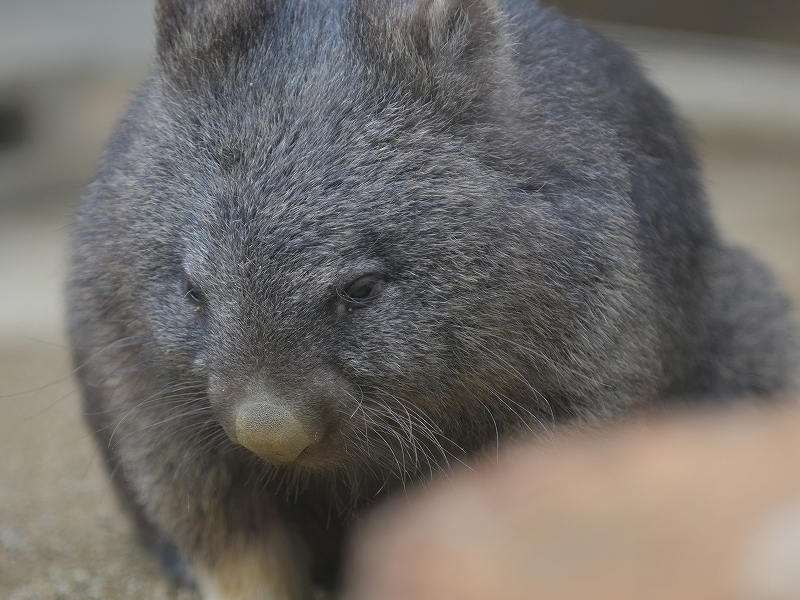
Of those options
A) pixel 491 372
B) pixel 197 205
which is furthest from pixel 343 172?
pixel 491 372

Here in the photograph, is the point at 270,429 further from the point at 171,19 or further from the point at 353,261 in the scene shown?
the point at 171,19

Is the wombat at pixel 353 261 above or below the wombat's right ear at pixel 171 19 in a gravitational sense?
below

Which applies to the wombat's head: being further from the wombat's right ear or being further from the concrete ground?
the concrete ground

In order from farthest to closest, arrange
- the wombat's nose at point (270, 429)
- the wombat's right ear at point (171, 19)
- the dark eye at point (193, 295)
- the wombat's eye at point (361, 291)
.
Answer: the wombat's right ear at point (171, 19) → the dark eye at point (193, 295) → the wombat's eye at point (361, 291) → the wombat's nose at point (270, 429)

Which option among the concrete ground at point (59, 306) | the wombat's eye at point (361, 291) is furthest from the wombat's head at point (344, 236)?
the concrete ground at point (59, 306)

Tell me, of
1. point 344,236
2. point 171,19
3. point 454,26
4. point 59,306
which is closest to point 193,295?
point 344,236

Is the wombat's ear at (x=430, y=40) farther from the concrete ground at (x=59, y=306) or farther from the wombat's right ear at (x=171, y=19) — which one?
the concrete ground at (x=59, y=306)

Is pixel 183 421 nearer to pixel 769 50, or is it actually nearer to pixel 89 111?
pixel 89 111
